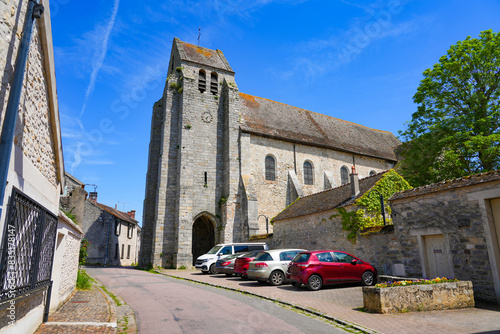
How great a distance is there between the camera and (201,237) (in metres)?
26.0

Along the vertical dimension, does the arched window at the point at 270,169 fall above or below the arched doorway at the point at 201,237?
above

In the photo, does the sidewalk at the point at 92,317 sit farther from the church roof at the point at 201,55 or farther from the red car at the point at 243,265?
the church roof at the point at 201,55

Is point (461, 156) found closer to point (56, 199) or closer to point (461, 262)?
point (461, 262)

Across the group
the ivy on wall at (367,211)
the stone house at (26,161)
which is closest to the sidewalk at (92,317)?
the stone house at (26,161)

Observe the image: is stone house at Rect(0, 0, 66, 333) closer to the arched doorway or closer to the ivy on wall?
the ivy on wall

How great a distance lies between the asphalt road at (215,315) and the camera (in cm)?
580

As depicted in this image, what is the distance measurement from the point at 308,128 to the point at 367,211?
16270mm

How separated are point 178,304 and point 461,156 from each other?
51.6 ft

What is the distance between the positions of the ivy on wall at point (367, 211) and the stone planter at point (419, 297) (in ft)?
20.3

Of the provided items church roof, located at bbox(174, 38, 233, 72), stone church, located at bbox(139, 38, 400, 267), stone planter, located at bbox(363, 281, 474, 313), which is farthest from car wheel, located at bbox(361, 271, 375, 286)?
church roof, located at bbox(174, 38, 233, 72)

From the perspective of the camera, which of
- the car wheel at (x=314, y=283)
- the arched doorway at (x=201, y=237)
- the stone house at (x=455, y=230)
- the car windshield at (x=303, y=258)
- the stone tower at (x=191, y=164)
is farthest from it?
the arched doorway at (x=201, y=237)

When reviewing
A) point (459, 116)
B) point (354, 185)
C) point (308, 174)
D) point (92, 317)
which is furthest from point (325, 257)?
point (308, 174)

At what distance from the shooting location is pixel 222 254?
58.4 ft

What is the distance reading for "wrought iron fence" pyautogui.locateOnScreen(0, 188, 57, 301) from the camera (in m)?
3.96
